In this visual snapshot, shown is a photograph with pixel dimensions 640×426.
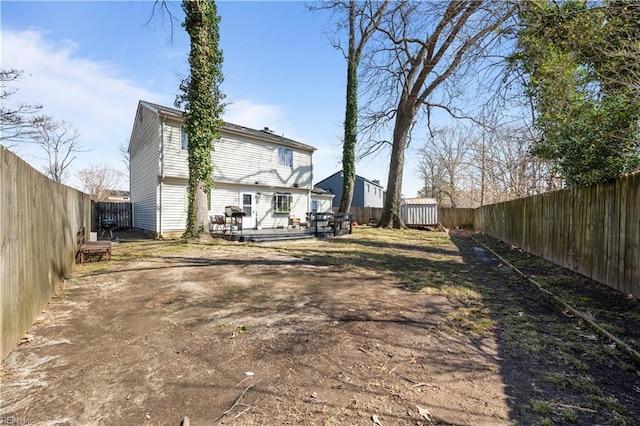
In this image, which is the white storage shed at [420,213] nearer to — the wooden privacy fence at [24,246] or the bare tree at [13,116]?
the wooden privacy fence at [24,246]

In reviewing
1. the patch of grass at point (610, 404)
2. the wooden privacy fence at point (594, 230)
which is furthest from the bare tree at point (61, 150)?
the patch of grass at point (610, 404)

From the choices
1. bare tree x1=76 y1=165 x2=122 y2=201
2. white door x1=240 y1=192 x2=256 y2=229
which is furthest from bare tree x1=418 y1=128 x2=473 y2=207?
bare tree x1=76 y1=165 x2=122 y2=201

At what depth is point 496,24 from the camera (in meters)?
6.28

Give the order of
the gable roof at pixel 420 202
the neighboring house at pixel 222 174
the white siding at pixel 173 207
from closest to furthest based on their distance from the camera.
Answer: the white siding at pixel 173 207 < the neighboring house at pixel 222 174 < the gable roof at pixel 420 202

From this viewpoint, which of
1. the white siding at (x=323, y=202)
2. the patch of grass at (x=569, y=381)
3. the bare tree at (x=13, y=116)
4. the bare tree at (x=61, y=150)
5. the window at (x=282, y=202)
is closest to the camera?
the patch of grass at (x=569, y=381)

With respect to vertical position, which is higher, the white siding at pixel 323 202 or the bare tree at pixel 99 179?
the bare tree at pixel 99 179

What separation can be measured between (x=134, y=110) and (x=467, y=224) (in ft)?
80.1

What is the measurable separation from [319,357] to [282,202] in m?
15.4

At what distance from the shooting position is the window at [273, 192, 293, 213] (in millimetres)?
17438

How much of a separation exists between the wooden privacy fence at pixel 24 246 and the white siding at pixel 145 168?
9.20m

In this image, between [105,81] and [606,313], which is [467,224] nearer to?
[606,313]

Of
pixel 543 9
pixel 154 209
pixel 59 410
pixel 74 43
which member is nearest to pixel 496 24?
pixel 543 9

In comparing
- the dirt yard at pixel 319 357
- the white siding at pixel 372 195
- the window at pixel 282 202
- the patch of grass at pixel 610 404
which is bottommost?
the dirt yard at pixel 319 357

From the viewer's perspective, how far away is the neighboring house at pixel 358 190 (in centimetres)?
3772
